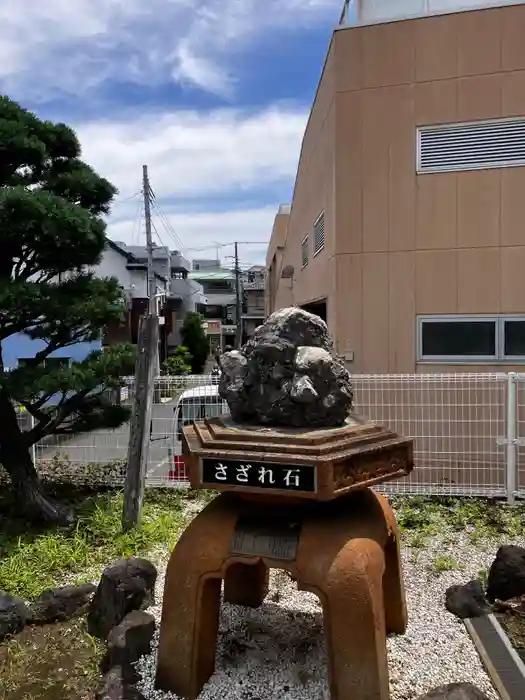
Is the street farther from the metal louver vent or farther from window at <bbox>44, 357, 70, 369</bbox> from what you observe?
the metal louver vent

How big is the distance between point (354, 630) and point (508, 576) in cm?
184

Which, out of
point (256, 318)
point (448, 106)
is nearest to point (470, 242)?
point (448, 106)

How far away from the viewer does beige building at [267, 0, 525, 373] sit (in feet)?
20.7

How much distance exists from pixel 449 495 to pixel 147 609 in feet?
12.4

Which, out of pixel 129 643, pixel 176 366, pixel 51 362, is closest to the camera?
pixel 129 643

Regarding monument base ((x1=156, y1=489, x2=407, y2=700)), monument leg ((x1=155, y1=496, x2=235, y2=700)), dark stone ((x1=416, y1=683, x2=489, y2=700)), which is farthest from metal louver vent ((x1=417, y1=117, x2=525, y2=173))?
dark stone ((x1=416, y1=683, x2=489, y2=700))

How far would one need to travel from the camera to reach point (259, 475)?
2611 mm

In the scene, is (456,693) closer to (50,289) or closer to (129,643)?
(129,643)

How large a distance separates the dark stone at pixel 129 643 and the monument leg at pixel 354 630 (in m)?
1.17

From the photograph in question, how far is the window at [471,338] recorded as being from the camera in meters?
6.47

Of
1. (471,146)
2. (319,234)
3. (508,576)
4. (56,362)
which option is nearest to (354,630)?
(508,576)

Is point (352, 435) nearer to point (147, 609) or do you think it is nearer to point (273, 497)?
point (273, 497)

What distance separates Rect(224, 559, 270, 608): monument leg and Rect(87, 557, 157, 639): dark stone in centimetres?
57

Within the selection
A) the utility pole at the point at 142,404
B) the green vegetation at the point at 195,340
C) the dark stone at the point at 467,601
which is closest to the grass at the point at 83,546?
the utility pole at the point at 142,404
